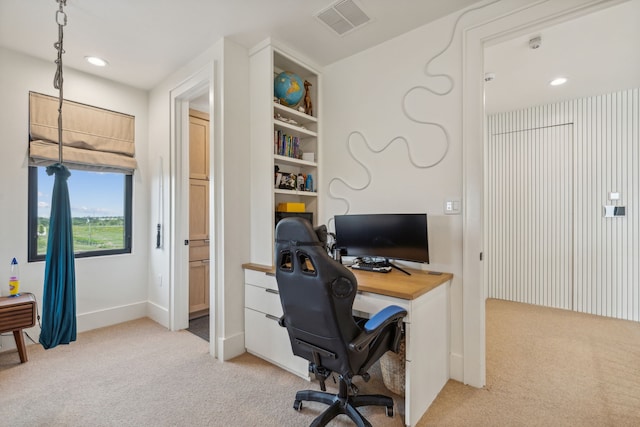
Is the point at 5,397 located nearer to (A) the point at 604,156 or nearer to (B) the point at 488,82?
(B) the point at 488,82

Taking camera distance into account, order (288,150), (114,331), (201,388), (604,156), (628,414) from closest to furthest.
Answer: (628,414) < (201,388) < (288,150) < (114,331) < (604,156)

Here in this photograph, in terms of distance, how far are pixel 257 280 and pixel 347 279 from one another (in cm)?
126

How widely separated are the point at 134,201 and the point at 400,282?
124 inches

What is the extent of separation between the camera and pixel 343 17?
222cm

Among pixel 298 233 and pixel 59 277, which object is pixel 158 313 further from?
pixel 298 233

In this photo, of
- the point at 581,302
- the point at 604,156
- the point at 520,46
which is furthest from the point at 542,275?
the point at 520,46

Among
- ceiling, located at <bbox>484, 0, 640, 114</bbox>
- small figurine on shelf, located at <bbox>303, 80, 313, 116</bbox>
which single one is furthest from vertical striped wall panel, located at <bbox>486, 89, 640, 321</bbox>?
small figurine on shelf, located at <bbox>303, 80, 313, 116</bbox>

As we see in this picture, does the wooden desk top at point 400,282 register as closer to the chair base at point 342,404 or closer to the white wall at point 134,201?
the chair base at point 342,404

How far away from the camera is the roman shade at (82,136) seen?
9.03 ft

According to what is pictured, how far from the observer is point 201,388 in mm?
2035

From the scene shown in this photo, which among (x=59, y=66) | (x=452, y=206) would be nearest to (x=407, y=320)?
(x=452, y=206)

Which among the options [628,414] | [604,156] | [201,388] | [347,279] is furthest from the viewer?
[604,156]

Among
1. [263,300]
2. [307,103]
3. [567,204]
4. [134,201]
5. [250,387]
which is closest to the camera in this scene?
[250,387]

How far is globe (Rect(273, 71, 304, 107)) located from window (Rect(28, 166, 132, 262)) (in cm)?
211
